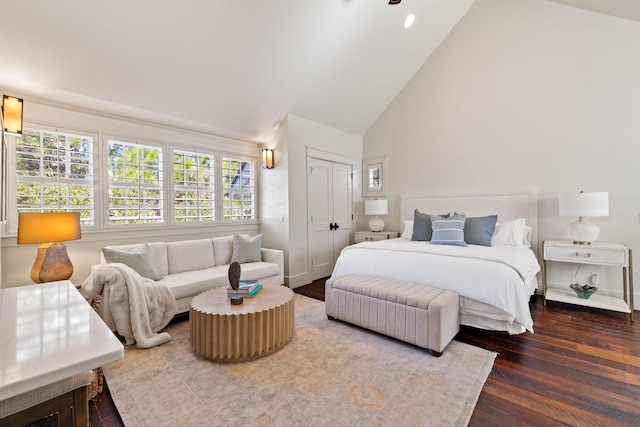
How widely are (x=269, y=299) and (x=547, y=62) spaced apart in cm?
465

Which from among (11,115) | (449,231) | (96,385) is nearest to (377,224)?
(449,231)

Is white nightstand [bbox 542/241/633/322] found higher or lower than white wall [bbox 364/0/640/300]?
lower

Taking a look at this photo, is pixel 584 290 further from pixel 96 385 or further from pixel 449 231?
pixel 96 385

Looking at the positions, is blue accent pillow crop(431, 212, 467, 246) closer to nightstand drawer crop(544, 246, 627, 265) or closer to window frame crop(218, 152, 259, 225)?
nightstand drawer crop(544, 246, 627, 265)

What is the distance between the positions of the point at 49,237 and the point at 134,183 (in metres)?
1.26

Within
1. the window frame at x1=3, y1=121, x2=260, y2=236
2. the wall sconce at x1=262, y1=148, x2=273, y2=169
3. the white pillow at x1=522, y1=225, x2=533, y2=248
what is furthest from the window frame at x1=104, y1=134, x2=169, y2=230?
the white pillow at x1=522, y1=225, x2=533, y2=248

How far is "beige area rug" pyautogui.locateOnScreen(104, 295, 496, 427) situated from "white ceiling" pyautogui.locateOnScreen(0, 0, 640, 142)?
8.63 feet

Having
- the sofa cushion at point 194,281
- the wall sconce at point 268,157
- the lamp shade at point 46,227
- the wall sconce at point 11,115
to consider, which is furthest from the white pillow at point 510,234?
the wall sconce at point 11,115

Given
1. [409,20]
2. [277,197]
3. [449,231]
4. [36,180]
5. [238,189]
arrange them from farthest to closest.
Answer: [238,189]
[277,197]
[409,20]
[449,231]
[36,180]

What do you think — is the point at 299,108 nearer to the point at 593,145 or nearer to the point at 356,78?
the point at 356,78

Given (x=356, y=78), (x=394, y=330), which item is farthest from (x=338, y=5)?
(x=394, y=330)

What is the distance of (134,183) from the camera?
348 cm

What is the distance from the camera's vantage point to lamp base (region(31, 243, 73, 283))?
2.42 m

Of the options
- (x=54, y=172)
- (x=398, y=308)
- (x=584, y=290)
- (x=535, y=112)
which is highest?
(x=535, y=112)
